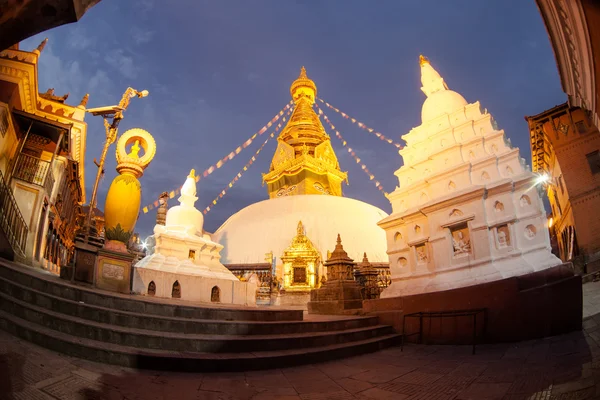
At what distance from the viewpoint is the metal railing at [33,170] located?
11.9 m

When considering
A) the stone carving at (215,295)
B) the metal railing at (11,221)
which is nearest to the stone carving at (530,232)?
the stone carving at (215,295)

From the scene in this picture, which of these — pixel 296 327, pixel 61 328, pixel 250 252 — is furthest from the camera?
pixel 250 252

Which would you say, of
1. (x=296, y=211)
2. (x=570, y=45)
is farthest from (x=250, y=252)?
(x=570, y=45)

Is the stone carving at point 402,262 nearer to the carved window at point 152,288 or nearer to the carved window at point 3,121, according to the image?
the carved window at point 152,288

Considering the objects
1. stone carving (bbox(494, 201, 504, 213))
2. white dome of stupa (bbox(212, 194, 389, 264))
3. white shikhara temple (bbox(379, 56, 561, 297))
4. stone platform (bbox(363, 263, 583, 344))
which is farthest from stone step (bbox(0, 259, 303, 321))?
white dome of stupa (bbox(212, 194, 389, 264))

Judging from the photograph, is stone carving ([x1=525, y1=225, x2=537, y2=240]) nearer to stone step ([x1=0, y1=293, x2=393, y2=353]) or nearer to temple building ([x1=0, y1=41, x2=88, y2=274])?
stone step ([x1=0, y1=293, x2=393, y2=353])

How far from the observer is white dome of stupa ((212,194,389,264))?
75.5 ft

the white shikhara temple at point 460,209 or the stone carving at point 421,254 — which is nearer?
the white shikhara temple at point 460,209

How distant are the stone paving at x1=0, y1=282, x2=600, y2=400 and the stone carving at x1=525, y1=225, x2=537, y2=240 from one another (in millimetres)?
3782

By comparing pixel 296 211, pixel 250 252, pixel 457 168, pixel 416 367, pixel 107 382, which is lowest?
pixel 416 367

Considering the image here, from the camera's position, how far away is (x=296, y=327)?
19.1ft

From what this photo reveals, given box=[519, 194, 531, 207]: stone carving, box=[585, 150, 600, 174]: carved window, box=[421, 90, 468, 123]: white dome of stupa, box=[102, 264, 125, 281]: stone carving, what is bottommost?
box=[102, 264, 125, 281]: stone carving

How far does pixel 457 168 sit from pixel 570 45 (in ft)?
21.3

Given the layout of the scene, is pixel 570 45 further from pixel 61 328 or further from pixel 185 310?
pixel 61 328
